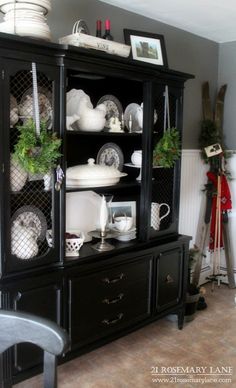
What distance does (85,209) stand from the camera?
2705 millimetres

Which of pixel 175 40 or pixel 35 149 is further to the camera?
pixel 175 40

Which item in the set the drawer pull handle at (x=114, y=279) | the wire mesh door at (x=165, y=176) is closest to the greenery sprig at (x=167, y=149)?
the wire mesh door at (x=165, y=176)

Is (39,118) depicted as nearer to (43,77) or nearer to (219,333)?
(43,77)

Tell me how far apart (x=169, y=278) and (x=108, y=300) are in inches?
24.0

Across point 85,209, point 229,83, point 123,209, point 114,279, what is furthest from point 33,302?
point 229,83

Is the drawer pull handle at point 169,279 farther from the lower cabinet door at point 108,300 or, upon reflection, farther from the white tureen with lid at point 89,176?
the white tureen with lid at point 89,176

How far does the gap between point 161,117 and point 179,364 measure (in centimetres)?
163

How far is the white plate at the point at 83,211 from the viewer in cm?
262

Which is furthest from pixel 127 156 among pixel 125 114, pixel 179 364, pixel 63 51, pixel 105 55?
pixel 179 364

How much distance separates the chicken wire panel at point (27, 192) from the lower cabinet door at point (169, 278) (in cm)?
95

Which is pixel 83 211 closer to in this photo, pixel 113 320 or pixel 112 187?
pixel 112 187

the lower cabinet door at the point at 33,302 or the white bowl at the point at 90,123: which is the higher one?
the white bowl at the point at 90,123

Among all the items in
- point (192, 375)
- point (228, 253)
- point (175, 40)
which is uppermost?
point (175, 40)

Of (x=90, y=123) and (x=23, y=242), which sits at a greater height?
(x=90, y=123)
